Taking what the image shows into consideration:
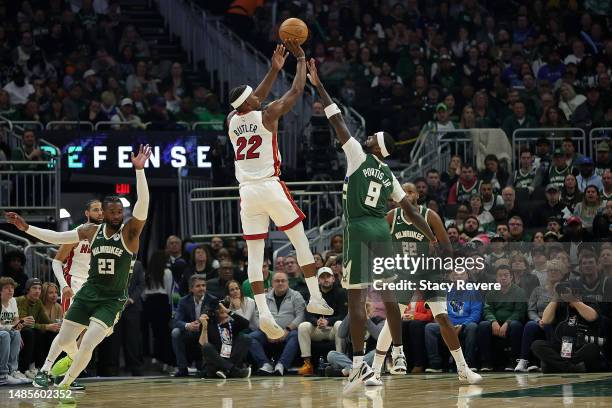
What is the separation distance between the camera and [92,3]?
25391 mm

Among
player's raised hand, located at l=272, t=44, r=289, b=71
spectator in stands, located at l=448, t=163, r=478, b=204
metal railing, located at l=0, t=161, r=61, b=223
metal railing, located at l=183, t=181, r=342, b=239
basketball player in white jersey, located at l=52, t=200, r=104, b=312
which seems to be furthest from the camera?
metal railing, located at l=0, t=161, r=61, b=223

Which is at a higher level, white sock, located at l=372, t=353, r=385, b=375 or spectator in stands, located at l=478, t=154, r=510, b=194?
spectator in stands, located at l=478, t=154, r=510, b=194

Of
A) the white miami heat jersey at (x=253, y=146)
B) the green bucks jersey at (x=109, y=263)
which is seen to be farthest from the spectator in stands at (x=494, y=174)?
the green bucks jersey at (x=109, y=263)

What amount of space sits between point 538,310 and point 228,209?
554 centimetres

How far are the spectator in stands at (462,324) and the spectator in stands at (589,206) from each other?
254 centimetres

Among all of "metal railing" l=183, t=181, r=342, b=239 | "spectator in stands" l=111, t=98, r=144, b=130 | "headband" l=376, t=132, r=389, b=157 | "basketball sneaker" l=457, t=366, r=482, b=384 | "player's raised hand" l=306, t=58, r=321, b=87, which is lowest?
"basketball sneaker" l=457, t=366, r=482, b=384

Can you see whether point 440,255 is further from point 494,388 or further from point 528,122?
point 528,122

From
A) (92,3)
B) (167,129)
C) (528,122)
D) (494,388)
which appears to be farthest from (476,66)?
(494,388)

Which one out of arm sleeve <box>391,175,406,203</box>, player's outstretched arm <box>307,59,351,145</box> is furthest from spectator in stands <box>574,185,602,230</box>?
player's outstretched arm <box>307,59,351,145</box>

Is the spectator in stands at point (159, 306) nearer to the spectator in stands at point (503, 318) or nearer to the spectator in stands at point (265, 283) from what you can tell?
the spectator in stands at point (265, 283)

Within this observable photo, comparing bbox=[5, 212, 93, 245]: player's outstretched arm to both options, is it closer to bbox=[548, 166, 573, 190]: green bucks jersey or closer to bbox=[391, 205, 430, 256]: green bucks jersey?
bbox=[391, 205, 430, 256]: green bucks jersey

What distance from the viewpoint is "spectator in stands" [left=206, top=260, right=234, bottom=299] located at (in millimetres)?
17219

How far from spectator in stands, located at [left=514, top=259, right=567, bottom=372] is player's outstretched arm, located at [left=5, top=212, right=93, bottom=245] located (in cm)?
579

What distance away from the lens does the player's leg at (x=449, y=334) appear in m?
13.1
